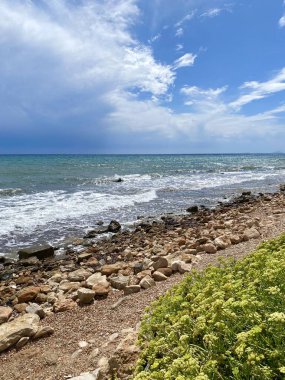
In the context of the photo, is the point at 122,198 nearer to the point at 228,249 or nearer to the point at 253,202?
the point at 253,202

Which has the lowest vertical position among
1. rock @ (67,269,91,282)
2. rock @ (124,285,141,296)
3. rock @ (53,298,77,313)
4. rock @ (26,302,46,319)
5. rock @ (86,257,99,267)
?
rock @ (86,257,99,267)

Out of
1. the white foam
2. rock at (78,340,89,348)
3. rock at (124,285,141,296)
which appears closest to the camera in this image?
rock at (78,340,89,348)

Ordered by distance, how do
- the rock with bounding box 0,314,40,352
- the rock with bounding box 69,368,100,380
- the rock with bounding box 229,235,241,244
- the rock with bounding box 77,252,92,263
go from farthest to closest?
the rock with bounding box 77,252,92,263 → the rock with bounding box 229,235,241,244 → the rock with bounding box 0,314,40,352 → the rock with bounding box 69,368,100,380

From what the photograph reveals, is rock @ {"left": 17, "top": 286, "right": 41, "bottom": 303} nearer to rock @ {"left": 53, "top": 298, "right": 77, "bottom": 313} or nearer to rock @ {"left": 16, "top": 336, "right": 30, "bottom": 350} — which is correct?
rock @ {"left": 53, "top": 298, "right": 77, "bottom": 313}

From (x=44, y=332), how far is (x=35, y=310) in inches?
37.1

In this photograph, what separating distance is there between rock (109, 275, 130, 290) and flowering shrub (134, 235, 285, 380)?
2.69 m

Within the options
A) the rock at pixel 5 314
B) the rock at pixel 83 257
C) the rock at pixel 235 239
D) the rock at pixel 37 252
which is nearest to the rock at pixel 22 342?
the rock at pixel 5 314

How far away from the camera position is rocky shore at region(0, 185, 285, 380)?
4312 mm

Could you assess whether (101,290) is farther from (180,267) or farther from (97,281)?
(180,267)

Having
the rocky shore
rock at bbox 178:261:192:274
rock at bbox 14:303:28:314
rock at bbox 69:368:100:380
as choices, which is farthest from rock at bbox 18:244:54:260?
rock at bbox 69:368:100:380

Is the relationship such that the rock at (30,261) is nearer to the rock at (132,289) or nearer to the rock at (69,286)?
the rock at (69,286)

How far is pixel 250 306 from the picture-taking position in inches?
113

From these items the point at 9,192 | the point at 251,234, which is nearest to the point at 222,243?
the point at 251,234

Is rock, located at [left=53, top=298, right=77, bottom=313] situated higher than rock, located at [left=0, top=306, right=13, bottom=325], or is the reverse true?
rock, located at [left=53, top=298, right=77, bottom=313]
